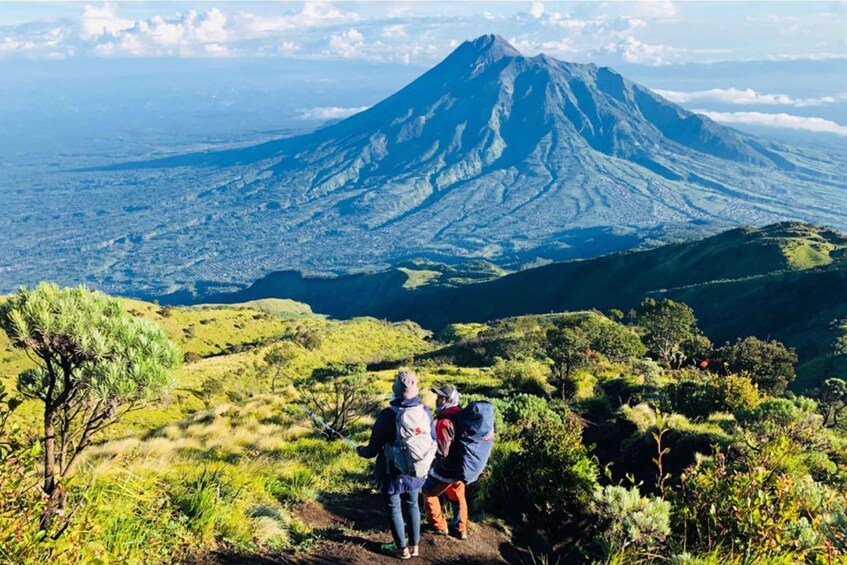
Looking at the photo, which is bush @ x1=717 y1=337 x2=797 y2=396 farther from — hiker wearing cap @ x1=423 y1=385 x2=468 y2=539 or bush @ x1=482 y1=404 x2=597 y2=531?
Answer: hiker wearing cap @ x1=423 y1=385 x2=468 y2=539

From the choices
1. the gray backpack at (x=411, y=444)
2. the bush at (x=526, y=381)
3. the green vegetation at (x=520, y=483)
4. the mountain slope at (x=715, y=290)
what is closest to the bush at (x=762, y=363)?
the green vegetation at (x=520, y=483)

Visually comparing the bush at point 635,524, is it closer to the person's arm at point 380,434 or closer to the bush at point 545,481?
the bush at point 545,481

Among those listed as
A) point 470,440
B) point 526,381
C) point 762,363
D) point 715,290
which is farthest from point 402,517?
point 715,290

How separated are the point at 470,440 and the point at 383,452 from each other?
114 cm

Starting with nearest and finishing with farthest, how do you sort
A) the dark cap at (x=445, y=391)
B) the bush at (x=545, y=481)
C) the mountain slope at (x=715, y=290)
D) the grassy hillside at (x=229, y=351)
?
the dark cap at (x=445, y=391), the bush at (x=545, y=481), the grassy hillside at (x=229, y=351), the mountain slope at (x=715, y=290)

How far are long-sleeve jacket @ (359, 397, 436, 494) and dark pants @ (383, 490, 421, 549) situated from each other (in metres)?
0.10

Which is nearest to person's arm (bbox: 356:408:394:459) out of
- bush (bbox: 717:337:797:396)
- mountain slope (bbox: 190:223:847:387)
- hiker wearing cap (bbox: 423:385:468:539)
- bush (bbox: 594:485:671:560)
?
hiker wearing cap (bbox: 423:385:468:539)

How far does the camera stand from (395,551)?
6484 mm

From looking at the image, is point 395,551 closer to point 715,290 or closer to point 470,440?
point 470,440

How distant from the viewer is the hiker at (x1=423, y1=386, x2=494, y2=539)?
281 inches

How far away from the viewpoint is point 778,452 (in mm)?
5230

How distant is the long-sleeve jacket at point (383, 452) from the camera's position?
6.61 meters

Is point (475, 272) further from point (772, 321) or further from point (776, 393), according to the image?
point (776, 393)

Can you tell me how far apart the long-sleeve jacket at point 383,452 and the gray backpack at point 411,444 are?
0.06 metres
